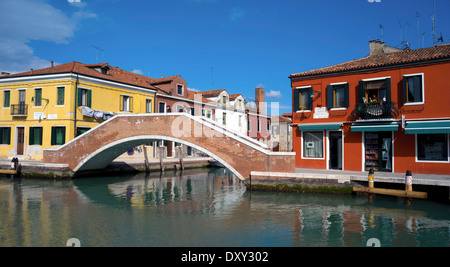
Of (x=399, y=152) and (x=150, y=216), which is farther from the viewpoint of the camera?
(x=399, y=152)

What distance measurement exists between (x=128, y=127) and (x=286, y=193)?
8344 mm

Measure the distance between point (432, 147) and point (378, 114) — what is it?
225 centimetres

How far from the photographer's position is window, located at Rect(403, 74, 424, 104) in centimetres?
1258

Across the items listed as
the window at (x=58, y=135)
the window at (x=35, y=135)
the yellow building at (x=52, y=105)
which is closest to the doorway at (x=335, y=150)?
the yellow building at (x=52, y=105)

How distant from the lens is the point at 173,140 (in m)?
15.3

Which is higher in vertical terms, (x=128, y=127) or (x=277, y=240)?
(x=128, y=127)

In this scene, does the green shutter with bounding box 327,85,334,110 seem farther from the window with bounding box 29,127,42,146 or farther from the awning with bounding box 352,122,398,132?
the window with bounding box 29,127,42,146

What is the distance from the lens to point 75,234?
779cm

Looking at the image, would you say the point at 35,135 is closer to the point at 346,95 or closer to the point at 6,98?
the point at 6,98

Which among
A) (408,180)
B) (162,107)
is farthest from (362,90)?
(162,107)

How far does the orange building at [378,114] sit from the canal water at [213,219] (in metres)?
2.42

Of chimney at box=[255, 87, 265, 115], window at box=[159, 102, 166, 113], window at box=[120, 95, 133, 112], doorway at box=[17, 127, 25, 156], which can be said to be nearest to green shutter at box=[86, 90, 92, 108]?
window at box=[120, 95, 133, 112]
